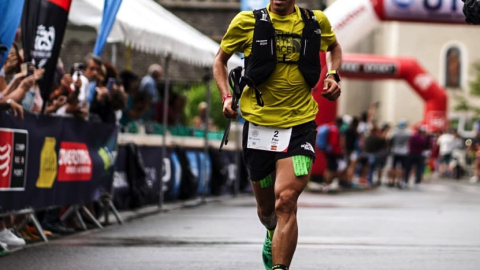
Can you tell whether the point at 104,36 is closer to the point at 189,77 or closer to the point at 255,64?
the point at 255,64

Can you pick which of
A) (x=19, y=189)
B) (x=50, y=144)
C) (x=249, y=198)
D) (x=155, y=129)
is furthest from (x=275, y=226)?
(x=249, y=198)

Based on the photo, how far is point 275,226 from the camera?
7.74 meters

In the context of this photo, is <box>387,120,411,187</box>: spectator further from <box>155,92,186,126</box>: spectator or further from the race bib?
the race bib

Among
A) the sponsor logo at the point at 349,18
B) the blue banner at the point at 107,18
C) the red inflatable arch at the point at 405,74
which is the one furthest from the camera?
the red inflatable arch at the point at 405,74

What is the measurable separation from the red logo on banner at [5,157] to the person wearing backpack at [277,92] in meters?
3.09

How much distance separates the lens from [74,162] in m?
12.3

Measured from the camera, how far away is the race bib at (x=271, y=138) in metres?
7.43

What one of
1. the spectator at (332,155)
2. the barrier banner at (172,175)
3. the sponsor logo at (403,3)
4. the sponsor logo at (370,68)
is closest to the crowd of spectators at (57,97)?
the barrier banner at (172,175)

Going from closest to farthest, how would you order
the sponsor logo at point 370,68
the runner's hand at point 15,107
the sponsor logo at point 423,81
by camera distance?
the runner's hand at point 15,107
the sponsor logo at point 370,68
the sponsor logo at point 423,81

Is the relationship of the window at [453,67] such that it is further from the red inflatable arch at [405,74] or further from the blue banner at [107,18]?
the blue banner at [107,18]

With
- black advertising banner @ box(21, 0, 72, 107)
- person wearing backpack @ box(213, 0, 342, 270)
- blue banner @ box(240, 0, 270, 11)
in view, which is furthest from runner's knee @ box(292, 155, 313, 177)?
blue banner @ box(240, 0, 270, 11)

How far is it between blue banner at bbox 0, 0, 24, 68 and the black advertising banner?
2.56 ft

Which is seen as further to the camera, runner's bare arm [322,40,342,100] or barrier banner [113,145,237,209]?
barrier banner [113,145,237,209]

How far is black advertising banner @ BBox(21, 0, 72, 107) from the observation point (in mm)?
11258
